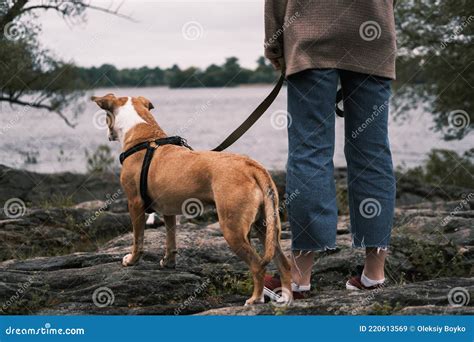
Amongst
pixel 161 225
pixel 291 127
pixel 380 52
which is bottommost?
pixel 161 225

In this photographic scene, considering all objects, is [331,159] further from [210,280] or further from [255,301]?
[210,280]

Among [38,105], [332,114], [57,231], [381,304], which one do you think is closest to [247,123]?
[332,114]

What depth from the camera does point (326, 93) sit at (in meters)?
5.44

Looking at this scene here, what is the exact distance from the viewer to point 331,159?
5543 millimetres

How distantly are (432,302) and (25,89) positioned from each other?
8.38 metres

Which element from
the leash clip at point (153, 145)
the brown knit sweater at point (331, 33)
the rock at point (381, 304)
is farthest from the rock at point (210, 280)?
the brown knit sweater at point (331, 33)

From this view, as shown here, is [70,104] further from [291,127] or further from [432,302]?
[432,302]

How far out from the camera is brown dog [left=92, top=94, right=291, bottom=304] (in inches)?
199

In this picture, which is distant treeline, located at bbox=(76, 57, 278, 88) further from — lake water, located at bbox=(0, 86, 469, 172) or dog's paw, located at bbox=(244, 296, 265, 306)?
dog's paw, located at bbox=(244, 296, 265, 306)

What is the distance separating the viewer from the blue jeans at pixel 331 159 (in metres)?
5.46

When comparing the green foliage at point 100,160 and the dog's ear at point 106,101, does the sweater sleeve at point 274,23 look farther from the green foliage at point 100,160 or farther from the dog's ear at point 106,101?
the green foliage at point 100,160

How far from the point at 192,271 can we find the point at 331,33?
2.12 meters

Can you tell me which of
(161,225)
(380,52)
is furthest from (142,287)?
(161,225)

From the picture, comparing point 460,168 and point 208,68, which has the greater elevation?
point 208,68
